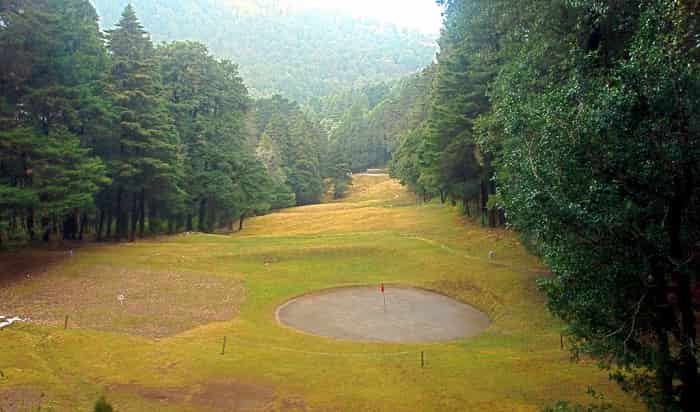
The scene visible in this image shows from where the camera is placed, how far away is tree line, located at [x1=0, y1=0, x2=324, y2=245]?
29.6m

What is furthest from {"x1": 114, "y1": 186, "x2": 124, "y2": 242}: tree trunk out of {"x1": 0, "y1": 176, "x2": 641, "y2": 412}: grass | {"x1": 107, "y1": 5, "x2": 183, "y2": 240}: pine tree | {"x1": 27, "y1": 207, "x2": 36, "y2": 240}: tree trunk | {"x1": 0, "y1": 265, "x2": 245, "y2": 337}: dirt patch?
{"x1": 0, "y1": 265, "x2": 245, "y2": 337}: dirt patch

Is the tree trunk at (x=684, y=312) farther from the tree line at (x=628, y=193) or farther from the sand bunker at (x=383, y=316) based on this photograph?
the sand bunker at (x=383, y=316)

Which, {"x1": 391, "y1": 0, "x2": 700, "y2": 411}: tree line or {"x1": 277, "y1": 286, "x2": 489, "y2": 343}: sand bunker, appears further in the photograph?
{"x1": 277, "y1": 286, "x2": 489, "y2": 343}: sand bunker

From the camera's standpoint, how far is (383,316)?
82.2ft

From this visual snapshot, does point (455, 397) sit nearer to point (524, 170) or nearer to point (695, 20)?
point (524, 170)

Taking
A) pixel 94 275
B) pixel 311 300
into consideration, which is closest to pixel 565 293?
pixel 311 300

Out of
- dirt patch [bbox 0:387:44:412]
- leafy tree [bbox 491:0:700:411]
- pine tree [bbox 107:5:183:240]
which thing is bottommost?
dirt patch [bbox 0:387:44:412]

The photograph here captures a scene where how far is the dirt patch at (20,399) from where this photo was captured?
46.5ft

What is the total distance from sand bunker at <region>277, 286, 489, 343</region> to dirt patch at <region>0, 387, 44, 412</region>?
1047 centimetres

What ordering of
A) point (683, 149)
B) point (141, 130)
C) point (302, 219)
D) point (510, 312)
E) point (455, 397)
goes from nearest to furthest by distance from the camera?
1. point (683, 149)
2. point (455, 397)
3. point (510, 312)
4. point (141, 130)
5. point (302, 219)

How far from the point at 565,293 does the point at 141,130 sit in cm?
3220

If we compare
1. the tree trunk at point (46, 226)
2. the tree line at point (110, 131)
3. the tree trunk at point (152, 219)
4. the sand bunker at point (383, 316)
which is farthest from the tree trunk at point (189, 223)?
the sand bunker at point (383, 316)

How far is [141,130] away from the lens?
3706cm

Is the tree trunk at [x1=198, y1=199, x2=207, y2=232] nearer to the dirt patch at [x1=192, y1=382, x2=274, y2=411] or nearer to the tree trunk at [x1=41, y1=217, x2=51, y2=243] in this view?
the tree trunk at [x1=41, y1=217, x2=51, y2=243]
